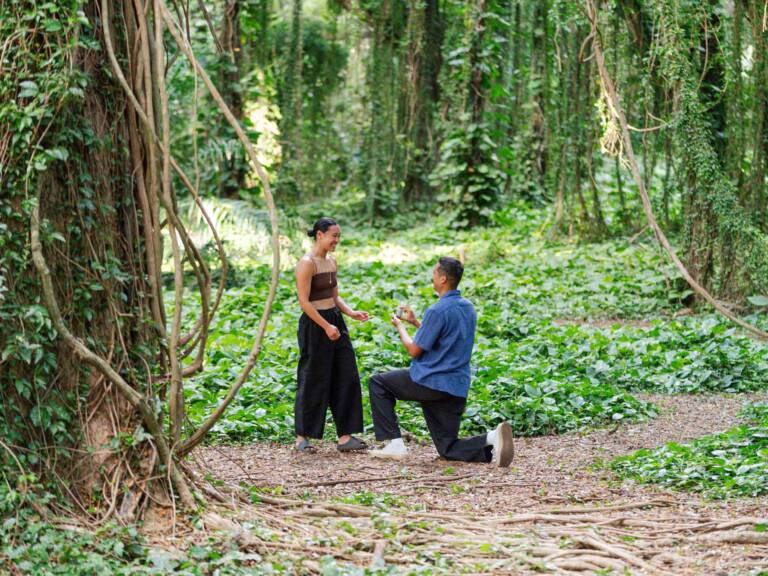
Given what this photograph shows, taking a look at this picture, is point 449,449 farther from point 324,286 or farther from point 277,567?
point 277,567

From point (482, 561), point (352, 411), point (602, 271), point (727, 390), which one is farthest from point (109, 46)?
point (602, 271)

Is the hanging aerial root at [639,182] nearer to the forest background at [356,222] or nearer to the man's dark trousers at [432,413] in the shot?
the forest background at [356,222]

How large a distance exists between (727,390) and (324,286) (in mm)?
3801

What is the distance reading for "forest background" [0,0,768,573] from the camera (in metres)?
4.16

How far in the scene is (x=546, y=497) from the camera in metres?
5.49

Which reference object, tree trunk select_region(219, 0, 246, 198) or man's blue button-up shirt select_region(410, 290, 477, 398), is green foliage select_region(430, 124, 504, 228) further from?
man's blue button-up shirt select_region(410, 290, 477, 398)

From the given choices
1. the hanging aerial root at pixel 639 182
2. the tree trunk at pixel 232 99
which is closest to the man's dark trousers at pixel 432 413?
the hanging aerial root at pixel 639 182

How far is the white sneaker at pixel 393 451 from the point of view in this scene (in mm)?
6516

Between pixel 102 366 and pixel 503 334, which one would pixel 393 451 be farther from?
pixel 503 334

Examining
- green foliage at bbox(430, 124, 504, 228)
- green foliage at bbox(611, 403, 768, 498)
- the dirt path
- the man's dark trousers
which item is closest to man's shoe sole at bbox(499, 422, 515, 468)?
the dirt path

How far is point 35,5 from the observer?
414cm

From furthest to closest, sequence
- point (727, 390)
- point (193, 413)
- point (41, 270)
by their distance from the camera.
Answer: point (727, 390), point (193, 413), point (41, 270)

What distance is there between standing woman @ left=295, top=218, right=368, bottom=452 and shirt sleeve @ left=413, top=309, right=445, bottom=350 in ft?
1.93

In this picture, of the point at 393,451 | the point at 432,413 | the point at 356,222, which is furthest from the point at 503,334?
the point at 356,222
